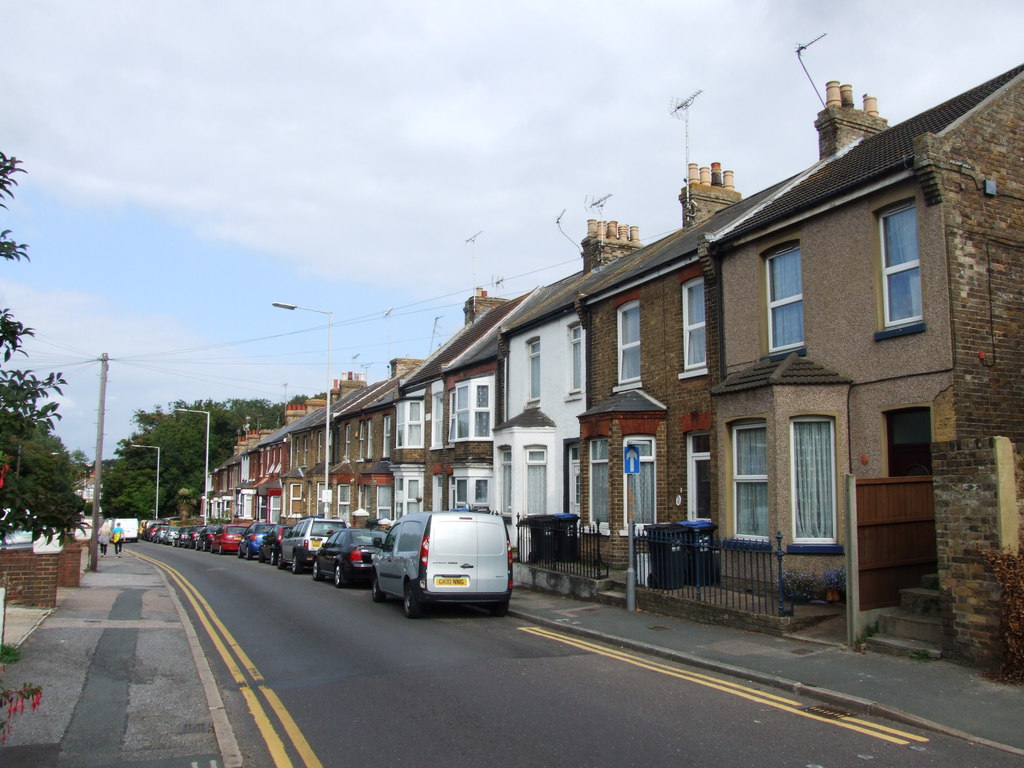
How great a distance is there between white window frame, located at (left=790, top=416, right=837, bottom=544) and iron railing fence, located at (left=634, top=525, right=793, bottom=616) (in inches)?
25.1

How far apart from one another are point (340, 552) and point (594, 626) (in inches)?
366

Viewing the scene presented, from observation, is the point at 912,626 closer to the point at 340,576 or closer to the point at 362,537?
the point at 340,576

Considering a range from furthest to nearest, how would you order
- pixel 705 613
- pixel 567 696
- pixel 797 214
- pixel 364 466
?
pixel 364 466
pixel 797 214
pixel 705 613
pixel 567 696

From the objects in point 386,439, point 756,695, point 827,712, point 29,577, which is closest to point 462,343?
point 386,439

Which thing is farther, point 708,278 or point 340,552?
point 340,552

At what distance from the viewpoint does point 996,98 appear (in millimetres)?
12859

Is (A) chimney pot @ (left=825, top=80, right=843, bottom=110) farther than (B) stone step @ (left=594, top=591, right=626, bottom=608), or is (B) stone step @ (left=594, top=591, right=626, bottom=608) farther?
(A) chimney pot @ (left=825, top=80, right=843, bottom=110)

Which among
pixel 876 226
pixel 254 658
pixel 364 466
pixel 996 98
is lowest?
pixel 254 658

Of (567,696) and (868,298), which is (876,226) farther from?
(567,696)

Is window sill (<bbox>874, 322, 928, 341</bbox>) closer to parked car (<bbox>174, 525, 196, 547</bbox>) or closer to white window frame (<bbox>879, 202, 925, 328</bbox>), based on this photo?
white window frame (<bbox>879, 202, 925, 328</bbox>)

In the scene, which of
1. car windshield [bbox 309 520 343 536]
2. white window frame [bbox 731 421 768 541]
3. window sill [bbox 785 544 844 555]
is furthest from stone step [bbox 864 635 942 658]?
car windshield [bbox 309 520 343 536]

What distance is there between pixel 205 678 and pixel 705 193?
18.2 m

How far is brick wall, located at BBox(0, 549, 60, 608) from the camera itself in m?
14.2

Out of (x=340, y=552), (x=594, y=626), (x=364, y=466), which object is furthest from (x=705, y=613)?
(x=364, y=466)
